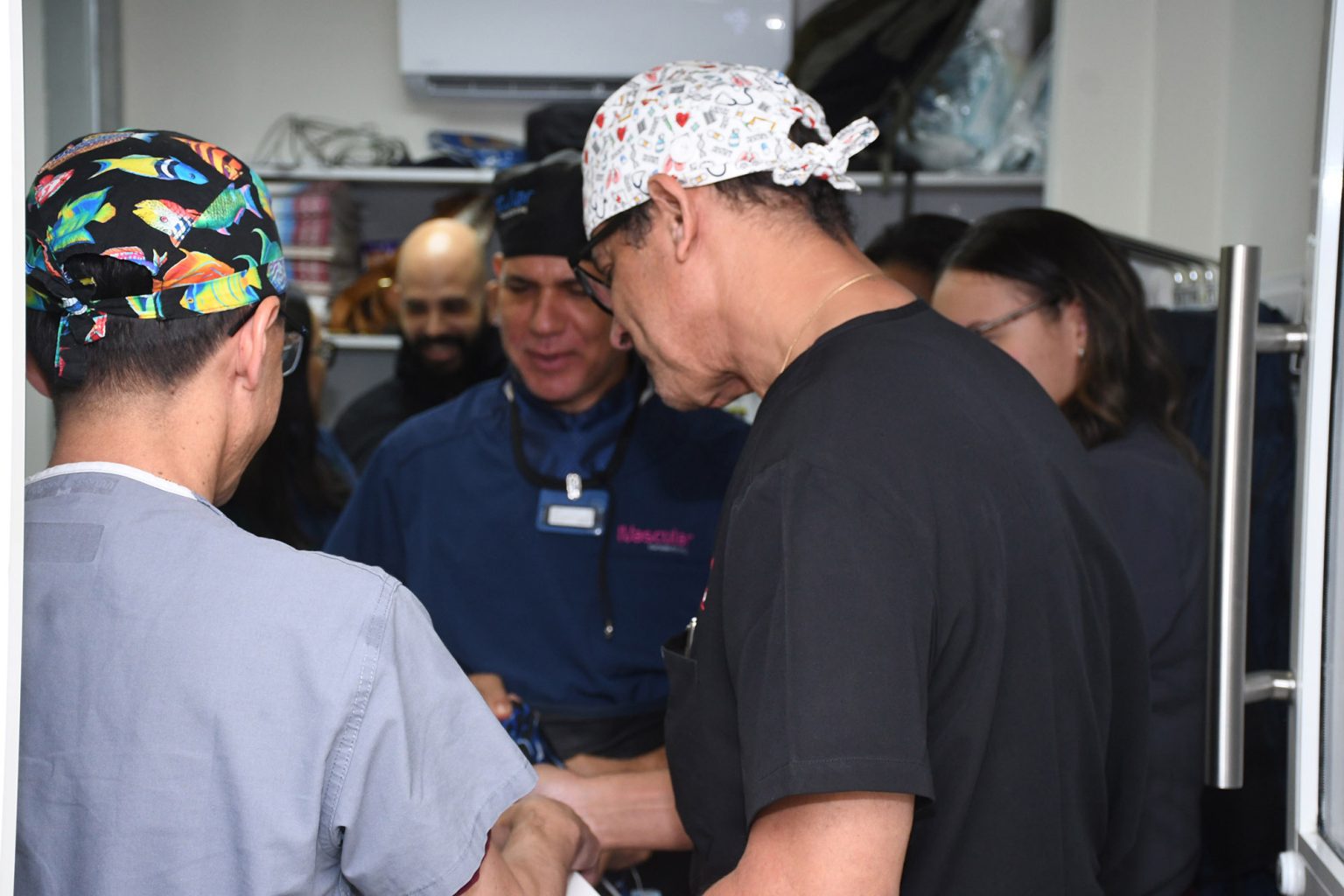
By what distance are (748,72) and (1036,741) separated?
72 cm

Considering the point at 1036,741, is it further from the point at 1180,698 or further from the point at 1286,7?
the point at 1286,7

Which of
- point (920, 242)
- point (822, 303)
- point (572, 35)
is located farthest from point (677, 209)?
point (572, 35)

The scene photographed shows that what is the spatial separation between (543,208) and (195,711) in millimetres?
1211

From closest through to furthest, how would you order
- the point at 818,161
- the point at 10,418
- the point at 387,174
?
the point at 10,418, the point at 818,161, the point at 387,174

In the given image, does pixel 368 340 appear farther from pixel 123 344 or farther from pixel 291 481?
pixel 123 344

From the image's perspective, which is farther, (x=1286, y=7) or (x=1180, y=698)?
(x=1286, y=7)

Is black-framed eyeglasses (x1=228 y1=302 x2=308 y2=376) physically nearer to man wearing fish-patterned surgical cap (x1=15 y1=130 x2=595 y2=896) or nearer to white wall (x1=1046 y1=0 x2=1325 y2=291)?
man wearing fish-patterned surgical cap (x1=15 y1=130 x2=595 y2=896)

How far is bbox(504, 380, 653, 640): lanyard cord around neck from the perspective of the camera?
6.00ft

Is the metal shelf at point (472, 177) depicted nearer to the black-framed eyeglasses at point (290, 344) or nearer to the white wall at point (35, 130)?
the white wall at point (35, 130)

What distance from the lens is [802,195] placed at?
46.5 inches

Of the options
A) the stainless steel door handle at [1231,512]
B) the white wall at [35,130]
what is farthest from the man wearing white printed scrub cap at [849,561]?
the white wall at [35,130]

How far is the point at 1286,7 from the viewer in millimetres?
2359

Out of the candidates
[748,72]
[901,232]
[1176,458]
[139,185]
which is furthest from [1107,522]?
[901,232]

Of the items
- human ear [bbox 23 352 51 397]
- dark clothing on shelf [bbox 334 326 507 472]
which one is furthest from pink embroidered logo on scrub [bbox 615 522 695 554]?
dark clothing on shelf [bbox 334 326 507 472]
